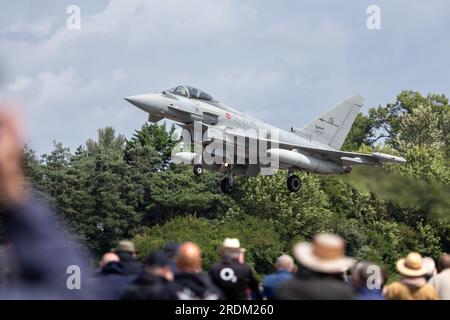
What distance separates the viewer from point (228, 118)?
112 feet

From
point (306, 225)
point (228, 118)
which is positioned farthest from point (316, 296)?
point (306, 225)

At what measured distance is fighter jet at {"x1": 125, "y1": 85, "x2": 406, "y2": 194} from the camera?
104ft

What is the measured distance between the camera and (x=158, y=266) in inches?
369

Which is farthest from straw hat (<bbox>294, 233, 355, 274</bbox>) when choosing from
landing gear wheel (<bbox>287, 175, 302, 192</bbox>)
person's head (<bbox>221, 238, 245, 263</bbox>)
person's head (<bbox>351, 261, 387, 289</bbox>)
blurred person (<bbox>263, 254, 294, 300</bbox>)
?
landing gear wheel (<bbox>287, 175, 302, 192</bbox>)

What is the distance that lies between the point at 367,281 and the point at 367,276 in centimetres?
16

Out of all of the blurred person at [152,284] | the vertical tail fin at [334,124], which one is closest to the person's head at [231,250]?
the blurred person at [152,284]

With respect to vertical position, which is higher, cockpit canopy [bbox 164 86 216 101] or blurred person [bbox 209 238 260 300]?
cockpit canopy [bbox 164 86 216 101]

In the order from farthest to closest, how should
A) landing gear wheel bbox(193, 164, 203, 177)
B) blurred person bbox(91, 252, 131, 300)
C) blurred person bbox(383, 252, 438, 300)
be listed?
landing gear wheel bbox(193, 164, 203, 177) → blurred person bbox(383, 252, 438, 300) → blurred person bbox(91, 252, 131, 300)

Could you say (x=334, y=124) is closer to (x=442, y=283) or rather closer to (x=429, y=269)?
(x=429, y=269)

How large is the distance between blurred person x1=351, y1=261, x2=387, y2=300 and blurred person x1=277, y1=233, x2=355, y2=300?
2156 millimetres

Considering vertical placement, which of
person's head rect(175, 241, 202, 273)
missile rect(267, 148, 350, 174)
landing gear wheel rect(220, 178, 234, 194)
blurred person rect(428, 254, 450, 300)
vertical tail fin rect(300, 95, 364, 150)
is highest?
vertical tail fin rect(300, 95, 364, 150)

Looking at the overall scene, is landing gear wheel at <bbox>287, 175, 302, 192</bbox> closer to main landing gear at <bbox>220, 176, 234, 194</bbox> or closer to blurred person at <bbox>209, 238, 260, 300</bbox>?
main landing gear at <bbox>220, 176, 234, 194</bbox>

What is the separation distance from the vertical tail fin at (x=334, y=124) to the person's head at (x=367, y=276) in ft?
84.2
